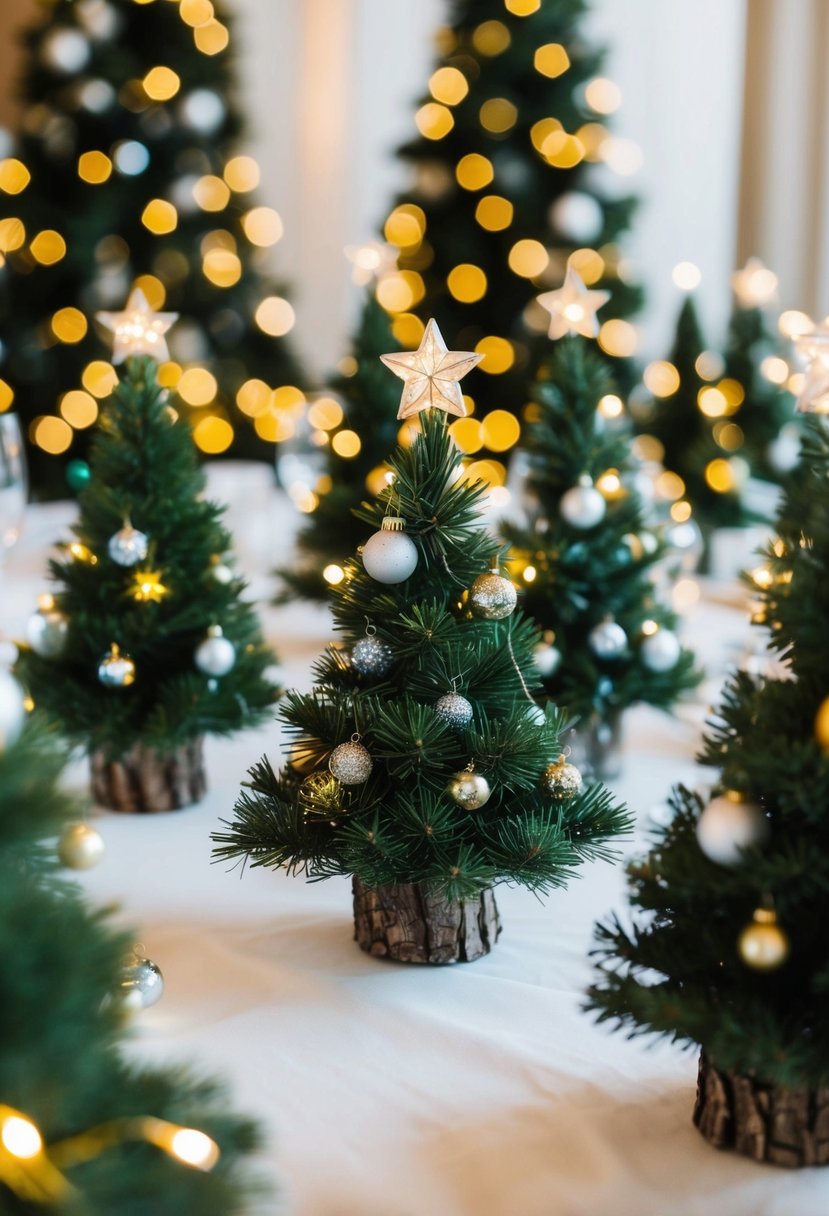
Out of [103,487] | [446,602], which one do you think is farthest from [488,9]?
[446,602]

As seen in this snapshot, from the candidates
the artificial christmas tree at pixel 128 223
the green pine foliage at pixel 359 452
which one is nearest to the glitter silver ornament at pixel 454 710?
the green pine foliage at pixel 359 452

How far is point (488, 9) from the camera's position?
114 inches

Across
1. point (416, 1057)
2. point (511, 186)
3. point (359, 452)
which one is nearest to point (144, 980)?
point (416, 1057)

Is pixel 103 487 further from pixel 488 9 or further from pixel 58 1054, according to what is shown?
pixel 488 9

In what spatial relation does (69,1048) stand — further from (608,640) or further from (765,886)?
(608,640)

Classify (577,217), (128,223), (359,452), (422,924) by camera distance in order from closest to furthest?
(422,924) → (359,452) → (577,217) → (128,223)

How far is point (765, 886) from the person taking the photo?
0.68 m

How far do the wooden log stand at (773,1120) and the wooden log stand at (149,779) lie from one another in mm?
722

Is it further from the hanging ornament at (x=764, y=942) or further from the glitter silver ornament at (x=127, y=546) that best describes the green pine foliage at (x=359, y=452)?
the hanging ornament at (x=764, y=942)

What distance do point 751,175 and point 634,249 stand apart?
0.41 m

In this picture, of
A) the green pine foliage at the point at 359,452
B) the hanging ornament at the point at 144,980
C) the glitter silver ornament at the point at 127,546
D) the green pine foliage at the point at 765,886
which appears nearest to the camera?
the green pine foliage at the point at 765,886

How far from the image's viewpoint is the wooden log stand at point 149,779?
4.32 feet

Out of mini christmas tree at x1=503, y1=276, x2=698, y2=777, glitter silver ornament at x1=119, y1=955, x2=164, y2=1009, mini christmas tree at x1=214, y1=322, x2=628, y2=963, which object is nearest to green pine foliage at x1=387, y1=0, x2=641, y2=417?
mini christmas tree at x1=503, y1=276, x2=698, y2=777

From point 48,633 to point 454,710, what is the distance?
525 millimetres
